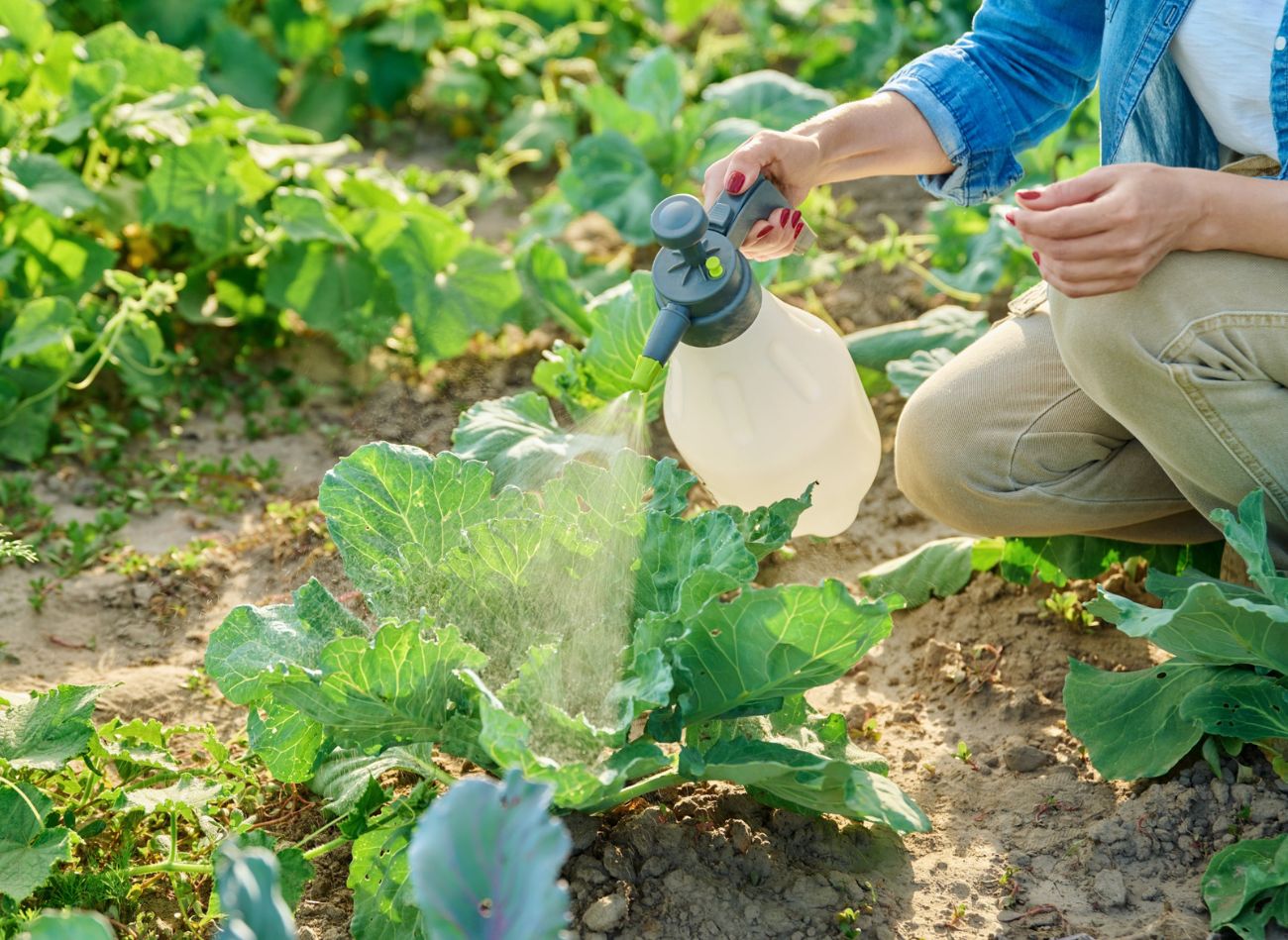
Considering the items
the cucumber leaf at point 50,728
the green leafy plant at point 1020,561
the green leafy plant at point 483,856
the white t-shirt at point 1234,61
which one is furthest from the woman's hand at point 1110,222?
the cucumber leaf at point 50,728

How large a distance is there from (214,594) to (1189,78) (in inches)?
78.8

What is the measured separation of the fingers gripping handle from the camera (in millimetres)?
2039

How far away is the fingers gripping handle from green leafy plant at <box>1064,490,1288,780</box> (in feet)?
2.39

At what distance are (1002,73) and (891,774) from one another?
117cm

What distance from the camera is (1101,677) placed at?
2176 millimetres

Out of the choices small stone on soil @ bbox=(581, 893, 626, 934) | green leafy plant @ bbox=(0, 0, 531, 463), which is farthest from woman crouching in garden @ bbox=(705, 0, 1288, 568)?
green leafy plant @ bbox=(0, 0, 531, 463)

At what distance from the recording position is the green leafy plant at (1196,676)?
1.84m

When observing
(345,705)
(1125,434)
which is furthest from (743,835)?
(1125,434)

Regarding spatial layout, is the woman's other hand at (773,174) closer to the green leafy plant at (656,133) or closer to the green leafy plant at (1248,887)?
the green leafy plant at (1248,887)

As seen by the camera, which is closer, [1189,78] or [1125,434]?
[1189,78]

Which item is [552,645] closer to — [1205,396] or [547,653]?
[547,653]

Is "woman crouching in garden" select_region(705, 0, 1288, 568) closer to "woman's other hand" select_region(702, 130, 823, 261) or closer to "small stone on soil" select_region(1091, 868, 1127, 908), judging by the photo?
"woman's other hand" select_region(702, 130, 823, 261)

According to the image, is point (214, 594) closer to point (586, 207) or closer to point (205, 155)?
point (205, 155)

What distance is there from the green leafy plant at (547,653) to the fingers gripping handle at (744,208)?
360 millimetres
